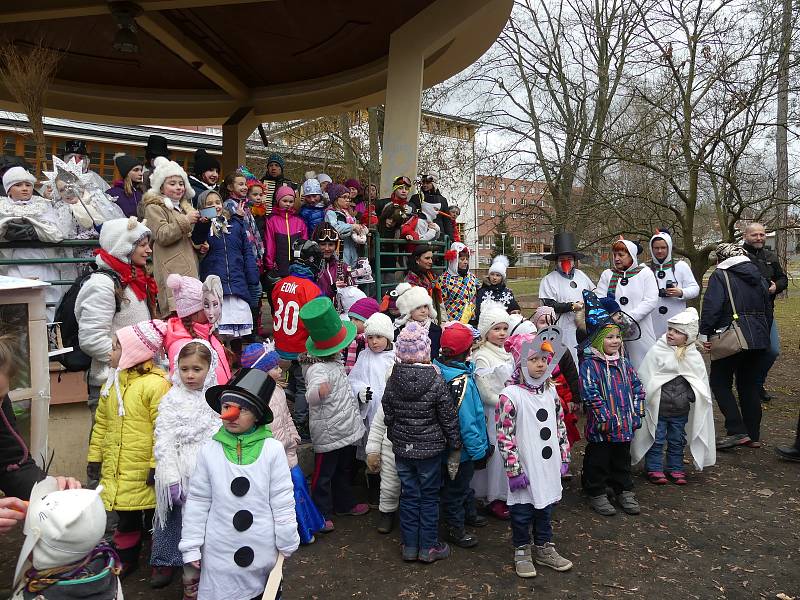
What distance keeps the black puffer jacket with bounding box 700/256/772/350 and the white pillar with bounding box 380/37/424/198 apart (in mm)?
4318

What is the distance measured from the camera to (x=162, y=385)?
141 inches

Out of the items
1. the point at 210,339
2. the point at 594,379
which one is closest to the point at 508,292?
the point at 594,379

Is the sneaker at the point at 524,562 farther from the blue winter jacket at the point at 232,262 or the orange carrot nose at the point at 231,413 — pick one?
the blue winter jacket at the point at 232,262

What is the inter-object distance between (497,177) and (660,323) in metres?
9.19

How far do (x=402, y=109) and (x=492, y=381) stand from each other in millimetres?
5244

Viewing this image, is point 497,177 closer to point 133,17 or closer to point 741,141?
point 741,141

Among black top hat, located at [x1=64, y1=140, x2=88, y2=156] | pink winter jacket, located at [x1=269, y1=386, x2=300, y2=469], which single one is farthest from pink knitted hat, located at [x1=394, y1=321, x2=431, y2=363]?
black top hat, located at [x1=64, y1=140, x2=88, y2=156]

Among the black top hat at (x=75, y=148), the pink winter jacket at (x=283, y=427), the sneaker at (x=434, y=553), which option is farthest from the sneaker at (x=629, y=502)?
the black top hat at (x=75, y=148)

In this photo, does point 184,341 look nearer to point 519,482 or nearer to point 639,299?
point 519,482

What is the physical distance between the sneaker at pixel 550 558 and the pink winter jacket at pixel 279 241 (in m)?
3.79

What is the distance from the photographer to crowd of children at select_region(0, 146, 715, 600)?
9.22ft

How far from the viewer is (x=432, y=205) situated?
342 inches

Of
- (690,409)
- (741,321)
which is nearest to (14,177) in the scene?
(690,409)

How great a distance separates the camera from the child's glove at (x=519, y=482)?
365cm
